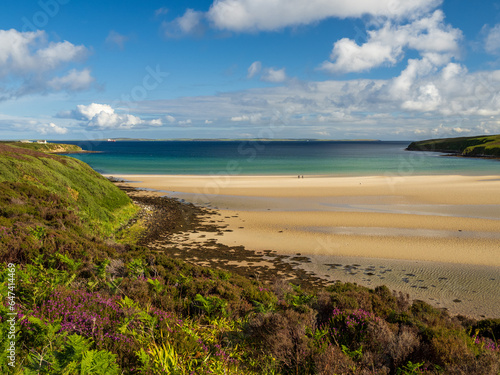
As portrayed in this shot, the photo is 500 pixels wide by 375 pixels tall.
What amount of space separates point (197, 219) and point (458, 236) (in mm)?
15564

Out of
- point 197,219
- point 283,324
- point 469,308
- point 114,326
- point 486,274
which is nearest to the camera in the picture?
point 114,326

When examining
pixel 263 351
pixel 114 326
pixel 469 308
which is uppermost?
pixel 114 326

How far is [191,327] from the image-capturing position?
548cm

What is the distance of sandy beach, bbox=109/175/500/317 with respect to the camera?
40.0 feet

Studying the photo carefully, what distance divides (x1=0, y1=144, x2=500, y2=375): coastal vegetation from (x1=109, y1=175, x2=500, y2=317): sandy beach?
5171mm

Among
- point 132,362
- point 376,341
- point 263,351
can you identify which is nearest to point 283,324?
point 263,351

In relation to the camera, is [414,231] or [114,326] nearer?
[114,326]

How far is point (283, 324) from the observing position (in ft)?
17.3

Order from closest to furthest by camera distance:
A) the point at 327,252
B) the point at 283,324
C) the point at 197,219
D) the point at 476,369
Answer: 1. the point at 476,369
2. the point at 283,324
3. the point at 327,252
4. the point at 197,219

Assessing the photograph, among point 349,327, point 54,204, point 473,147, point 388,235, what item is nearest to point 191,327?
point 349,327

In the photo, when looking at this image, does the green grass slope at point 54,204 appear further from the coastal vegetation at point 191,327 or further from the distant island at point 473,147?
the distant island at point 473,147

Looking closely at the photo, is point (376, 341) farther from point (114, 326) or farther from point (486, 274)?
point (486, 274)

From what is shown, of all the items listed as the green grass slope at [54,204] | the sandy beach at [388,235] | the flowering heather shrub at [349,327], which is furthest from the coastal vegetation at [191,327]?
the sandy beach at [388,235]

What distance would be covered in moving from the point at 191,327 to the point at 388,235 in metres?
15.4
